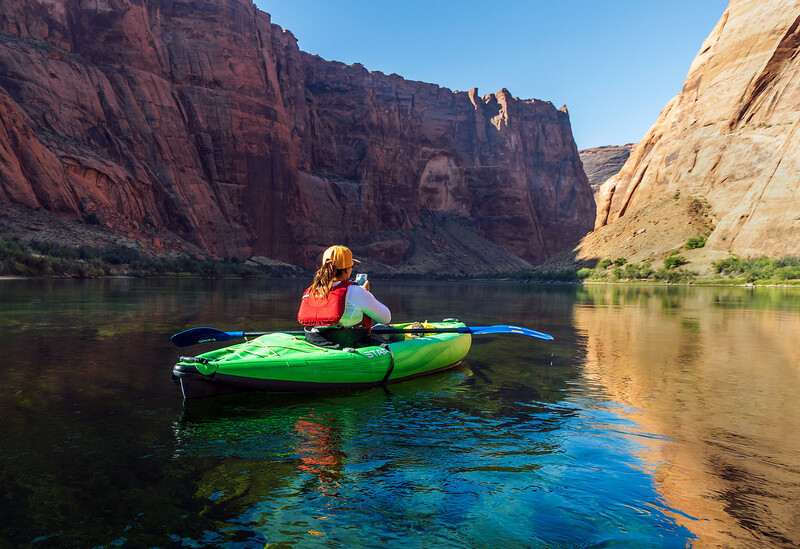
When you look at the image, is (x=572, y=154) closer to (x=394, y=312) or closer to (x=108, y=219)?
(x=108, y=219)

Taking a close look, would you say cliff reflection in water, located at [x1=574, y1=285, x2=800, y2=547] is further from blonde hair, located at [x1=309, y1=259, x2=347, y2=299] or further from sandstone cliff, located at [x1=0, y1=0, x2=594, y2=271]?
sandstone cliff, located at [x1=0, y1=0, x2=594, y2=271]

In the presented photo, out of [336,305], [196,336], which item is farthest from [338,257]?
[196,336]

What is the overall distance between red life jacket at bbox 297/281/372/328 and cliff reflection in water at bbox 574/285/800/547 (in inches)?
163

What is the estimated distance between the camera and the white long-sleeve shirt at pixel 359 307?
7.75 metres

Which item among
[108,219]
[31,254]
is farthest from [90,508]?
[108,219]

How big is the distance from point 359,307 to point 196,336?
2.93 metres

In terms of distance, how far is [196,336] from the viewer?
885 cm

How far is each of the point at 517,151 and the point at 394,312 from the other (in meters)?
120

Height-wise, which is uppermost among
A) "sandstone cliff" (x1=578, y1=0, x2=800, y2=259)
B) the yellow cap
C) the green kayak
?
"sandstone cliff" (x1=578, y1=0, x2=800, y2=259)

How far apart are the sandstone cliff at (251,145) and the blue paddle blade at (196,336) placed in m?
48.1

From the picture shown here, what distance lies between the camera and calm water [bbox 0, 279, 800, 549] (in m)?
3.82

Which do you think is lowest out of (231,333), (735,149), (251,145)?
(231,333)

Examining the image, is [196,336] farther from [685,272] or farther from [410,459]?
[685,272]

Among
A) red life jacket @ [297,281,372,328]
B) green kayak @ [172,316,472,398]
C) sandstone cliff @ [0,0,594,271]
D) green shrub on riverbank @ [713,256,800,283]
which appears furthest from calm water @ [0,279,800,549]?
sandstone cliff @ [0,0,594,271]
